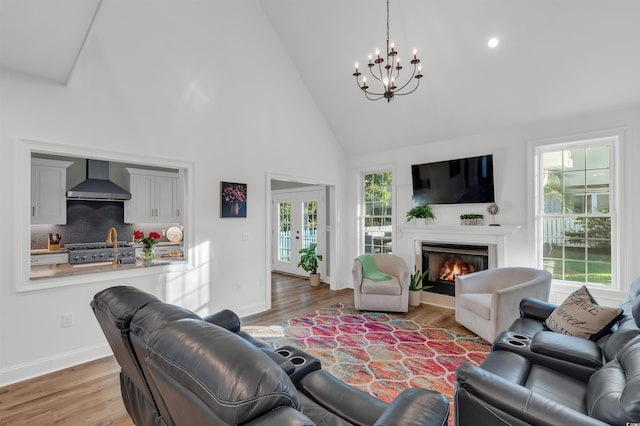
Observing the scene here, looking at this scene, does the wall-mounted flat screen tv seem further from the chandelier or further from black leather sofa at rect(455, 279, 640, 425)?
black leather sofa at rect(455, 279, 640, 425)

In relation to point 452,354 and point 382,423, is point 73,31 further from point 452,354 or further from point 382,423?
point 452,354

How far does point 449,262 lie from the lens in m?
5.04

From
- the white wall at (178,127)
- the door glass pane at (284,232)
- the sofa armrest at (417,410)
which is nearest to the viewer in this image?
the sofa armrest at (417,410)

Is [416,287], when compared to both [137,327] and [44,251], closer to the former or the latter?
[137,327]

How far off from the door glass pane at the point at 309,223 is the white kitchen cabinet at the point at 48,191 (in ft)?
14.4

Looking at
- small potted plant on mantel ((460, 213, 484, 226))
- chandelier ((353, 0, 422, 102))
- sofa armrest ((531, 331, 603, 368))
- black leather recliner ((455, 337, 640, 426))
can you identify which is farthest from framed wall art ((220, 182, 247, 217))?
sofa armrest ((531, 331, 603, 368))

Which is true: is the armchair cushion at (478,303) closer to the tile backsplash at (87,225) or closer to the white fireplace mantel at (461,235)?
the white fireplace mantel at (461,235)

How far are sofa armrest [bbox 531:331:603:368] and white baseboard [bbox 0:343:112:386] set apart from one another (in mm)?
3876

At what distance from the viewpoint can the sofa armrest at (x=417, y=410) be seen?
1080 mm

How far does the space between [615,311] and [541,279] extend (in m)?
→ 1.24

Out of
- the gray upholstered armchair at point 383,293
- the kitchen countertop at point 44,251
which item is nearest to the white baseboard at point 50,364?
the kitchen countertop at point 44,251

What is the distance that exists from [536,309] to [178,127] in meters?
4.22

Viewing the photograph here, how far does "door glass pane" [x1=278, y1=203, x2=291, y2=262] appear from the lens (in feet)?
24.6

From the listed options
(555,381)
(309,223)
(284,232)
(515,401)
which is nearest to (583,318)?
(555,381)
